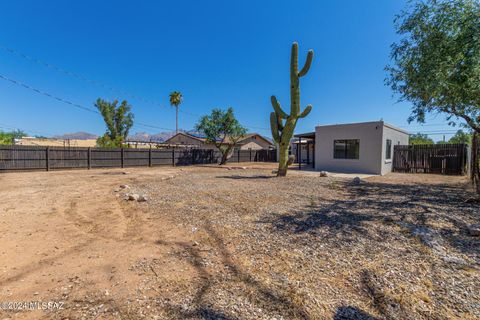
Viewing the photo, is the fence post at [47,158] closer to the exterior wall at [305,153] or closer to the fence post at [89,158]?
the fence post at [89,158]

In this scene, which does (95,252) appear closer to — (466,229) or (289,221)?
(289,221)

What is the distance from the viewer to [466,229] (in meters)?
4.00

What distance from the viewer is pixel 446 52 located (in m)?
5.94

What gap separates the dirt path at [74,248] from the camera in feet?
7.50

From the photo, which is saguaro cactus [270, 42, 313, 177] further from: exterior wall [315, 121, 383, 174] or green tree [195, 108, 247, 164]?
green tree [195, 108, 247, 164]

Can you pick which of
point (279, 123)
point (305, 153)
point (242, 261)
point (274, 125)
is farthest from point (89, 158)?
point (305, 153)

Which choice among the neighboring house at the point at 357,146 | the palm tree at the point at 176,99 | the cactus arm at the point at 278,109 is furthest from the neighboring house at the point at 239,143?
the cactus arm at the point at 278,109

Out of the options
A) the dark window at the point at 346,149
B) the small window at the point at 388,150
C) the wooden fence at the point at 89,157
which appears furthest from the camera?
the dark window at the point at 346,149

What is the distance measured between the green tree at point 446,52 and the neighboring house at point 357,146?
5806 millimetres

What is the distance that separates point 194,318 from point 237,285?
606 mm

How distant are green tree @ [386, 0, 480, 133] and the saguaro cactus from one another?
13.2 feet

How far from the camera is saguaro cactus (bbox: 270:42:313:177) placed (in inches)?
433

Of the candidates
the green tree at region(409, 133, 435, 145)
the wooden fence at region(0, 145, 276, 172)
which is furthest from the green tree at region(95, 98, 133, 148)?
the green tree at region(409, 133, 435, 145)

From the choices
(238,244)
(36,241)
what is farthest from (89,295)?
(36,241)
